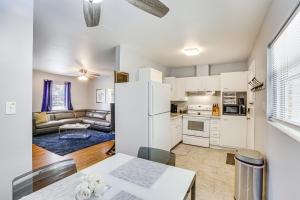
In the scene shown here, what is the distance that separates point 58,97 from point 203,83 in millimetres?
6422

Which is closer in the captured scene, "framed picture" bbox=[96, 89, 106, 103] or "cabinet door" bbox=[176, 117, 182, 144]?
"cabinet door" bbox=[176, 117, 182, 144]

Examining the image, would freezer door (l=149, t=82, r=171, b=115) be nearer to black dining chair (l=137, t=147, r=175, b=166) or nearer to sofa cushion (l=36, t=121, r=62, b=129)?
black dining chair (l=137, t=147, r=175, b=166)

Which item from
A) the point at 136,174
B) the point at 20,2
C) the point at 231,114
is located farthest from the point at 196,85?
the point at 20,2

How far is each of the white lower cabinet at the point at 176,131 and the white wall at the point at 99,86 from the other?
417 cm

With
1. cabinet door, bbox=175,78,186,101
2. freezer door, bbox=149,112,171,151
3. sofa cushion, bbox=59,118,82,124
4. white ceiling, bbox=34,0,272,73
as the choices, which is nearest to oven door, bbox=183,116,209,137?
cabinet door, bbox=175,78,186,101

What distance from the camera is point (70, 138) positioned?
502 cm

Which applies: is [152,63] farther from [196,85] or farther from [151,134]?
[151,134]

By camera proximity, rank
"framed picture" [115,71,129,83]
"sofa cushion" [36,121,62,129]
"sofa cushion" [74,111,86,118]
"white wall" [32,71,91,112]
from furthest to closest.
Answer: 1. "sofa cushion" [74,111,86,118]
2. "white wall" [32,71,91,112]
3. "sofa cushion" [36,121,62,129]
4. "framed picture" [115,71,129,83]

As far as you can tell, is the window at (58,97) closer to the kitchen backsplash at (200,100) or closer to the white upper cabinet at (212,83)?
the kitchen backsplash at (200,100)

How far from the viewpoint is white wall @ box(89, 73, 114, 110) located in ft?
24.2

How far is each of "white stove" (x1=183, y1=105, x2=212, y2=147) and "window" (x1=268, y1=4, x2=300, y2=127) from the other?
2.49 metres

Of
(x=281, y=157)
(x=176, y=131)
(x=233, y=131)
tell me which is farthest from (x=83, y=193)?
(x=233, y=131)

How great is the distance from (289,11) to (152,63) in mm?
3385

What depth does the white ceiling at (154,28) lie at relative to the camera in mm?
1819
